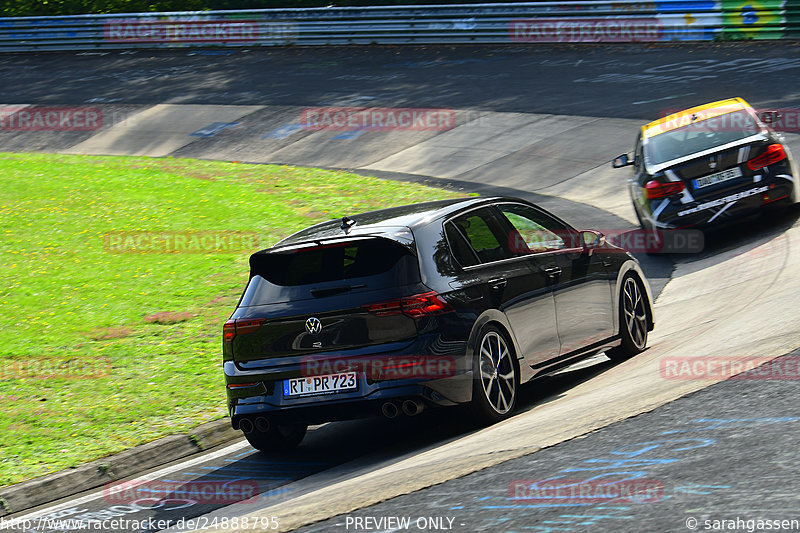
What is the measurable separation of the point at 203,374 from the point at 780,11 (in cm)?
2063

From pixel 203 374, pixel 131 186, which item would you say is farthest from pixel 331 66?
pixel 203 374

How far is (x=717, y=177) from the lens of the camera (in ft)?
43.8

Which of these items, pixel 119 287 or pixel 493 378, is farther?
pixel 119 287

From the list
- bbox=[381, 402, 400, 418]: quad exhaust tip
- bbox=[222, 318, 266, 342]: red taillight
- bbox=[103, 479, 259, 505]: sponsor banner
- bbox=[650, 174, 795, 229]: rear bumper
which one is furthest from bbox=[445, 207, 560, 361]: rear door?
bbox=[650, 174, 795, 229]: rear bumper

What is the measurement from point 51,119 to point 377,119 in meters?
9.26

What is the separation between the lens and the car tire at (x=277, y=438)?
7898 millimetres

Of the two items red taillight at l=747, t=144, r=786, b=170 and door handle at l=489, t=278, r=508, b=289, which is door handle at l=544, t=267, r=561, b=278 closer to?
door handle at l=489, t=278, r=508, b=289

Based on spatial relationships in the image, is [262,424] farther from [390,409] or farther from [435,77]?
[435,77]

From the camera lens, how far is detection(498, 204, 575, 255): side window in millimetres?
8367

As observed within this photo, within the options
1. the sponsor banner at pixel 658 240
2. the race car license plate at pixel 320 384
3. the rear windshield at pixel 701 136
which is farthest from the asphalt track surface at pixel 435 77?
the race car license plate at pixel 320 384

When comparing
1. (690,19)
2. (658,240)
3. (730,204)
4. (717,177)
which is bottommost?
(658,240)

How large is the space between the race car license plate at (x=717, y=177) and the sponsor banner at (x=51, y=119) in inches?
681

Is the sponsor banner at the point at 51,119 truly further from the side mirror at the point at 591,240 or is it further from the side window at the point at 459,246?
the side window at the point at 459,246

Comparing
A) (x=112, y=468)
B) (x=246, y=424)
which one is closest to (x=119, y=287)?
(x=112, y=468)
